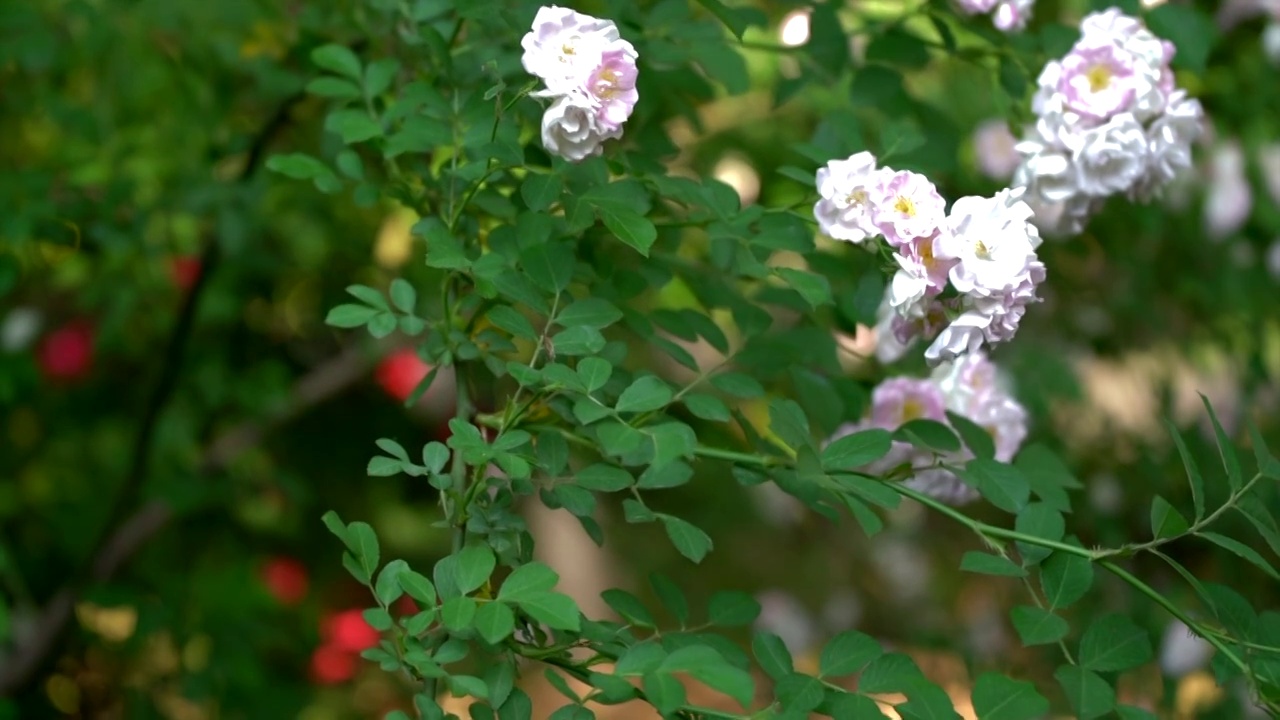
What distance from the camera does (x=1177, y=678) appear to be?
1.59 m

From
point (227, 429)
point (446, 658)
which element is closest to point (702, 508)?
point (227, 429)

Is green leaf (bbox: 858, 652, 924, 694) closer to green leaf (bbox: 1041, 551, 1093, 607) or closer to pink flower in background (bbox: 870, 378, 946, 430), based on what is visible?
green leaf (bbox: 1041, 551, 1093, 607)

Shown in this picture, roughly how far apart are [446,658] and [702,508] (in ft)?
6.28

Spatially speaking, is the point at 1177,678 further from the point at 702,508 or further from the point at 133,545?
the point at 133,545

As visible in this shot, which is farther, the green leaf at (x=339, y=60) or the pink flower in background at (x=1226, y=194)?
the pink flower in background at (x=1226, y=194)

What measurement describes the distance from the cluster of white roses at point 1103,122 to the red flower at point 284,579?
1642 mm

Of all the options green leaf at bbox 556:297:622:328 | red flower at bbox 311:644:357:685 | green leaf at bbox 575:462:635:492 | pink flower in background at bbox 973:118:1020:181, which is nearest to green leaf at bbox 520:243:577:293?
green leaf at bbox 556:297:622:328

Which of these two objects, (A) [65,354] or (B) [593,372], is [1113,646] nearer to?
(B) [593,372]

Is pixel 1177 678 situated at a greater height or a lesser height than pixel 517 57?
lesser

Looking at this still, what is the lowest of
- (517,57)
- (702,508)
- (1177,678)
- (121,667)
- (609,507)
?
(609,507)

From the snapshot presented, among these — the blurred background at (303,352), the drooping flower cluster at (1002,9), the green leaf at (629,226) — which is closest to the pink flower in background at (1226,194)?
the blurred background at (303,352)

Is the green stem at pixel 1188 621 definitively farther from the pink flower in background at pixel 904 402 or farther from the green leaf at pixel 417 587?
the green leaf at pixel 417 587

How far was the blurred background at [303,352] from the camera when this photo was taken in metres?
1.43

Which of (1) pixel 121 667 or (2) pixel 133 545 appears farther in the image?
(1) pixel 121 667
